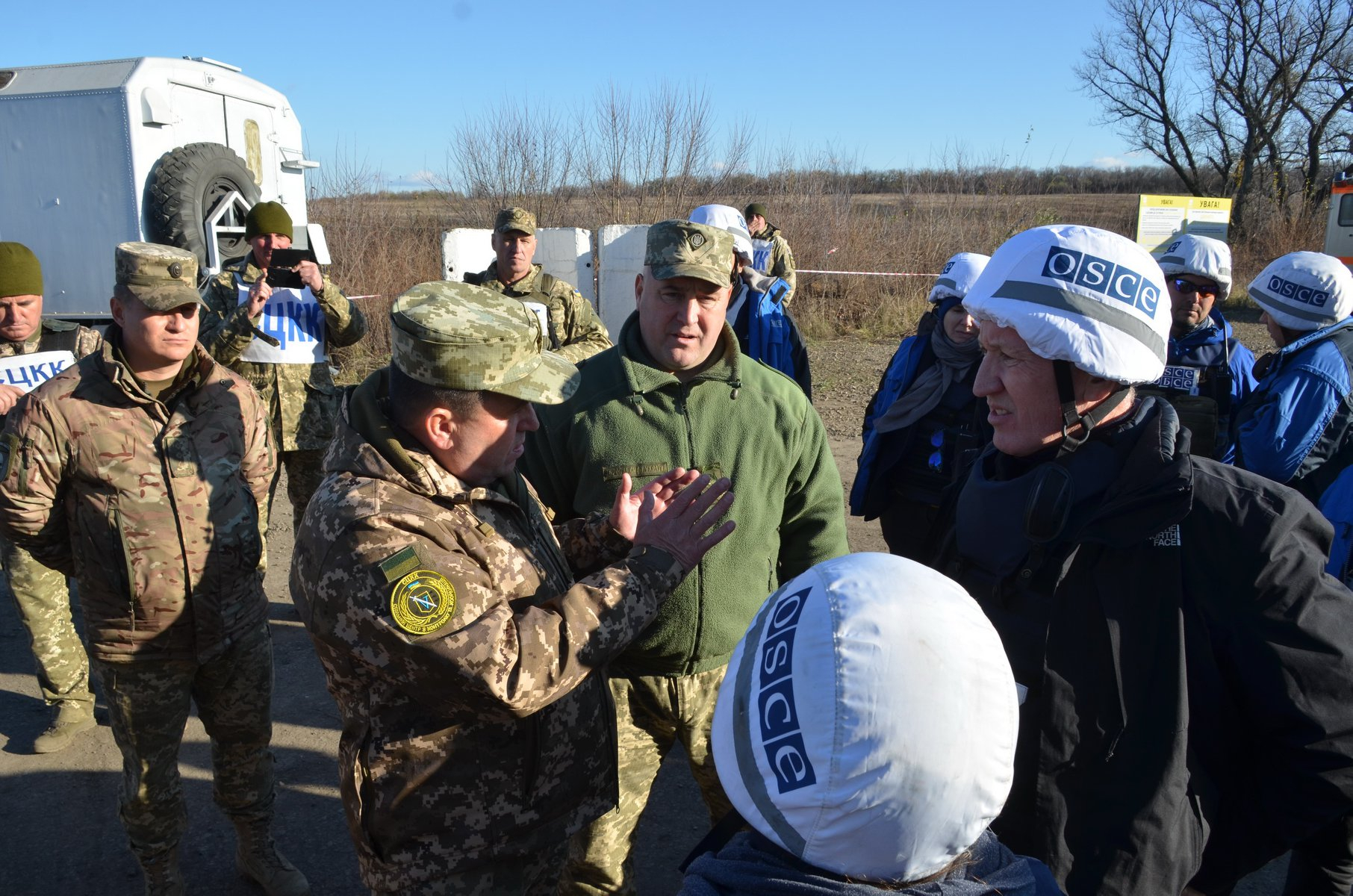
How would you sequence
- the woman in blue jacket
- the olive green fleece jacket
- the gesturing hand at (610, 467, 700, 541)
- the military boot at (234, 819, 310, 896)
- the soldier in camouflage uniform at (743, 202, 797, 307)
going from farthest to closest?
the soldier in camouflage uniform at (743, 202, 797, 307)
the woman in blue jacket
the military boot at (234, 819, 310, 896)
the olive green fleece jacket
the gesturing hand at (610, 467, 700, 541)

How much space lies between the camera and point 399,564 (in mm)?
1676

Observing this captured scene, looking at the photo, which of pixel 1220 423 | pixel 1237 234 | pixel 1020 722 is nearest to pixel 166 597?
pixel 1020 722

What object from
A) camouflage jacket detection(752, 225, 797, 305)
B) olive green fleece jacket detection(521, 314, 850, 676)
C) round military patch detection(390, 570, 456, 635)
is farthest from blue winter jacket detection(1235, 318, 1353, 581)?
camouflage jacket detection(752, 225, 797, 305)

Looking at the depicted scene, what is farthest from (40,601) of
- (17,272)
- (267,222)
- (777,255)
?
(777,255)

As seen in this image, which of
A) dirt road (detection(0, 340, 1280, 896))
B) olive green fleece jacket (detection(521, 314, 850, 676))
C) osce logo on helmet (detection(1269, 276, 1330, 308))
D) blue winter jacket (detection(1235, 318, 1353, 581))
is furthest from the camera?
osce logo on helmet (detection(1269, 276, 1330, 308))

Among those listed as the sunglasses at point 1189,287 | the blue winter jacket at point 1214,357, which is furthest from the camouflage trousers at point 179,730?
the sunglasses at point 1189,287

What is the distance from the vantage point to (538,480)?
2.70 m

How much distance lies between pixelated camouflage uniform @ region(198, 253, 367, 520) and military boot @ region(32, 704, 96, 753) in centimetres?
150

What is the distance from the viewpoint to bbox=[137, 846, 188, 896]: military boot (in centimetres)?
292

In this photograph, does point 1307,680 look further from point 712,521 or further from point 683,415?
point 683,415

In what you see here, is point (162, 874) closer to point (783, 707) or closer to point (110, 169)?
point (783, 707)

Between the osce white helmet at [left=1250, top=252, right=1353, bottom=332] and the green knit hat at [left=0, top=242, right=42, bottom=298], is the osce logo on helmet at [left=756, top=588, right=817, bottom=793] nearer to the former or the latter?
the osce white helmet at [left=1250, top=252, right=1353, bottom=332]

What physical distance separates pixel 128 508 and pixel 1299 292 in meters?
4.76

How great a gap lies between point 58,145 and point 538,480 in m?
7.69
